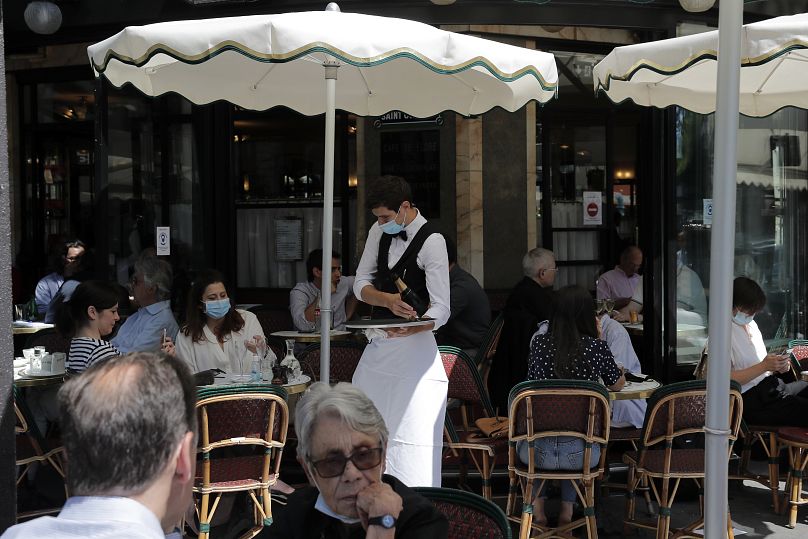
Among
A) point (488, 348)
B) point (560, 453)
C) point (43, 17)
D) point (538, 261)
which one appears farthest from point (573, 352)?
point (43, 17)

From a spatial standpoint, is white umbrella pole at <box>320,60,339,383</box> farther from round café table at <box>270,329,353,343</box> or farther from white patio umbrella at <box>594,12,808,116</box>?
round café table at <box>270,329,353,343</box>

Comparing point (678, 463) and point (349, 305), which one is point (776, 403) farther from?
point (349, 305)

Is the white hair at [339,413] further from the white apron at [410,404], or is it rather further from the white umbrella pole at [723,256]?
the white apron at [410,404]

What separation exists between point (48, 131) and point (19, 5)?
7.69 ft

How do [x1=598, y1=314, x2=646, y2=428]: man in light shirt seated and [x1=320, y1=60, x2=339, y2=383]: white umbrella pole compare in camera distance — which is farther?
[x1=598, y1=314, x2=646, y2=428]: man in light shirt seated

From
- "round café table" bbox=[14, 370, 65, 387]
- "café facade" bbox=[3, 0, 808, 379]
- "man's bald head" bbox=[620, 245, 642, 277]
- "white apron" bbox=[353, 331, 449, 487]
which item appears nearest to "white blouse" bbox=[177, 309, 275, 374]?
"round café table" bbox=[14, 370, 65, 387]

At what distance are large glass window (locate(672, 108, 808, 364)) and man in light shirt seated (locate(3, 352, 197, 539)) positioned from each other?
5922 millimetres

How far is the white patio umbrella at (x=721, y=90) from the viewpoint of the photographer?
10.2ft

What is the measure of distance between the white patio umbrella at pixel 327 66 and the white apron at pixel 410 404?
0.32 m

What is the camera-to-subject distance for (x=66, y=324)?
217 inches

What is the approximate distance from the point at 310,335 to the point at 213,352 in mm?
1938

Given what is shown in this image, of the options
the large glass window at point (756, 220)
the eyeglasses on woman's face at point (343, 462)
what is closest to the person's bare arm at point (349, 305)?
the large glass window at point (756, 220)

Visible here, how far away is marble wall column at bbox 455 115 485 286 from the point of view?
366 inches

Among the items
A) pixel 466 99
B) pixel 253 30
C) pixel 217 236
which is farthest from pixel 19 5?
pixel 253 30
